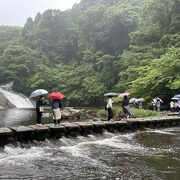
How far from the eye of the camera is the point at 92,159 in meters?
10.1

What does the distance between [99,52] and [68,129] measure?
40.7 metres

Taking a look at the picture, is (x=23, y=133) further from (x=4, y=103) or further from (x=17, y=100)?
(x=17, y=100)

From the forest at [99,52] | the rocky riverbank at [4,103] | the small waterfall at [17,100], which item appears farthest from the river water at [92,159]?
the small waterfall at [17,100]

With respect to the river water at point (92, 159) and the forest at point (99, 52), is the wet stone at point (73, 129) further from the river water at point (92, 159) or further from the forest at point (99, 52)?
the forest at point (99, 52)

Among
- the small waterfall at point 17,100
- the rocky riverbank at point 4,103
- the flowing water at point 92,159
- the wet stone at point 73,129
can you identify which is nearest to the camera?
the flowing water at point 92,159

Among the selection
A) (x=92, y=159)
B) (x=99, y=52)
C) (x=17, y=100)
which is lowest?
(x=92, y=159)

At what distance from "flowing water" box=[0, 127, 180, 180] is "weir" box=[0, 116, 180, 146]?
295 millimetres

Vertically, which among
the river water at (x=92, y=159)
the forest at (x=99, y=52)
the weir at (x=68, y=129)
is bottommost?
the river water at (x=92, y=159)

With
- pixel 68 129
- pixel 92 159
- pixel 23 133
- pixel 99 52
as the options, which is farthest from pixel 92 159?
pixel 99 52

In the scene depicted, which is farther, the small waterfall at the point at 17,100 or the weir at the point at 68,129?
the small waterfall at the point at 17,100

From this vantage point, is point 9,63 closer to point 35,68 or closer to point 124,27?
point 35,68

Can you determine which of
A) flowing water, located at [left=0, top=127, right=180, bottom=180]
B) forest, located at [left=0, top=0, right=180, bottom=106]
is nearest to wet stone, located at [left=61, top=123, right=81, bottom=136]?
flowing water, located at [left=0, top=127, right=180, bottom=180]

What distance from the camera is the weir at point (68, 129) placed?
11961 mm

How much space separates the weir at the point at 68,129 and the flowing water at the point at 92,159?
0.29m
